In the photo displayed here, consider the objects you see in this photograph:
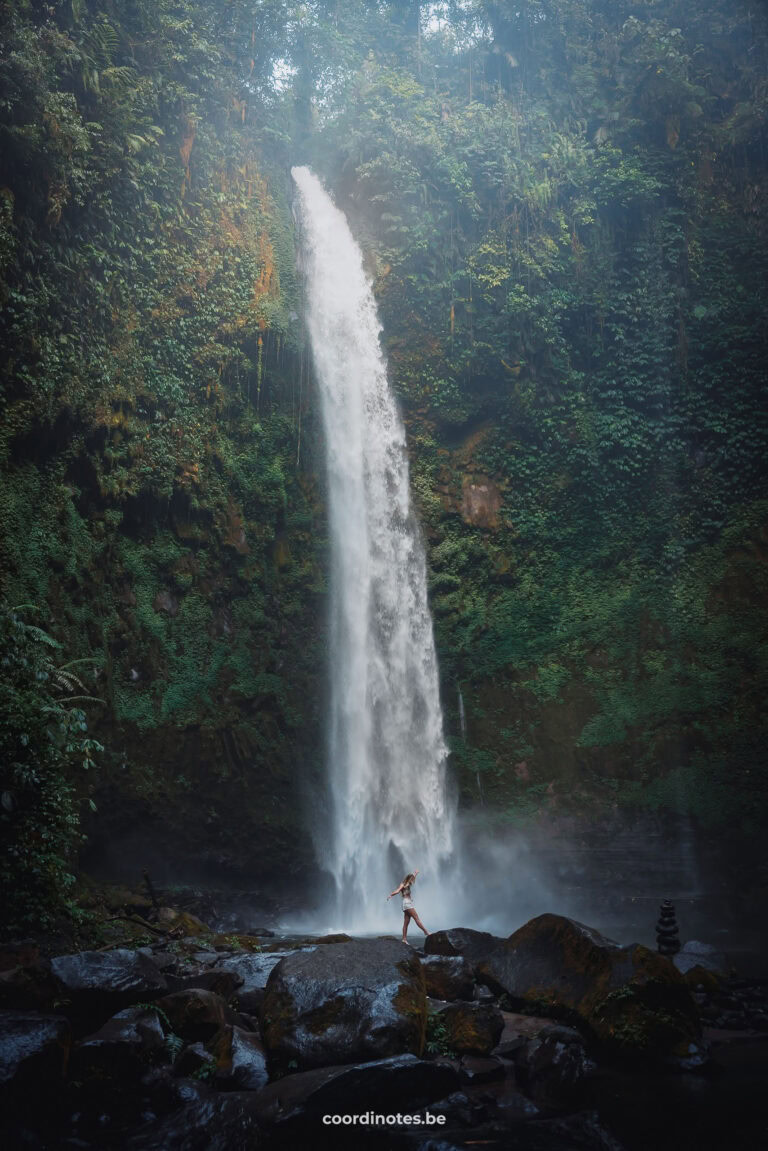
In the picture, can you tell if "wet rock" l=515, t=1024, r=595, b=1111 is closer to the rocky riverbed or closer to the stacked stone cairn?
the rocky riverbed

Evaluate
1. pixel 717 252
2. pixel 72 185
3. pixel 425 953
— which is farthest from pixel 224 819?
pixel 717 252

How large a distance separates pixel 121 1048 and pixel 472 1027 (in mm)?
2640

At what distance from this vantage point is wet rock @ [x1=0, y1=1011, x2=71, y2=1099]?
445cm

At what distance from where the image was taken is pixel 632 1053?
600 centimetres

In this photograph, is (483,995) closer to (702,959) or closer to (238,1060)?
(238,1060)

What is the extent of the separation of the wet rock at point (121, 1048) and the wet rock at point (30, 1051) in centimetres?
17

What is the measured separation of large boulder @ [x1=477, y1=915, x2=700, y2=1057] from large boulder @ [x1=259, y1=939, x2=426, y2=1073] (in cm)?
162

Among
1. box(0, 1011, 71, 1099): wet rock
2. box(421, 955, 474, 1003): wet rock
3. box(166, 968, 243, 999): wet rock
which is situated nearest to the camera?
box(0, 1011, 71, 1099): wet rock

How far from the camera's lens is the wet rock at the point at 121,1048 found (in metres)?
4.97

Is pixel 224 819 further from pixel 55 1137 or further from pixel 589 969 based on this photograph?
pixel 55 1137

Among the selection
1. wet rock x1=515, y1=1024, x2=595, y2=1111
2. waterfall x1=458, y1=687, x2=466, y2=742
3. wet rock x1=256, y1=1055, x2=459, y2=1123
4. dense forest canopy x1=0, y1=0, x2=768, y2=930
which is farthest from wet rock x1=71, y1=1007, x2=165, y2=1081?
waterfall x1=458, y1=687, x2=466, y2=742

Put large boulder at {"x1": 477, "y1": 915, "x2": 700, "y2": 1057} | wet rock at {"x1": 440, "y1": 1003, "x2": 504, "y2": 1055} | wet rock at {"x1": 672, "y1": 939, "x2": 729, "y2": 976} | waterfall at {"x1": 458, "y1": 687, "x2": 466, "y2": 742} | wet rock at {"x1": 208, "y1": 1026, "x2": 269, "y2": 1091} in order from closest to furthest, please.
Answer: wet rock at {"x1": 208, "y1": 1026, "x2": 269, "y2": 1091}, wet rock at {"x1": 440, "y1": 1003, "x2": 504, "y2": 1055}, large boulder at {"x1": 477, "y1": 915, "x2": 700, "y2": 1057}, wet rock at {"x1": 672, "y1": 939, "x2": 729, "y2": 976}, waterfall at {"x1": 458, "y1": 687, "x2": 466, "y2": 742}

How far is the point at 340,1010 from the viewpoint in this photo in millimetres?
5375

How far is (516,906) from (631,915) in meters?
2.07
